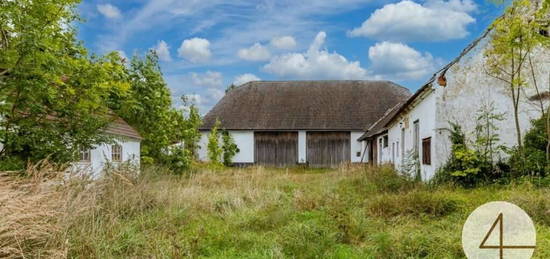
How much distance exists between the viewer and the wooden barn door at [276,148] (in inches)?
1139

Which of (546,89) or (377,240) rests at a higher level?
(546,89)

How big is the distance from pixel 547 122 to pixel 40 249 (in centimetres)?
1102

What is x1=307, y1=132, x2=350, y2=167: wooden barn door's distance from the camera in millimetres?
28766

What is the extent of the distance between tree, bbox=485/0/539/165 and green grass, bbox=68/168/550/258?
2.83 m

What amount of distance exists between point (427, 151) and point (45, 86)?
10377mm

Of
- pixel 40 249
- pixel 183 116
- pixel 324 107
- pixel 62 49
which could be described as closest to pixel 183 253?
pixel 40 249

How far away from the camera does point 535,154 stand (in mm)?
10711

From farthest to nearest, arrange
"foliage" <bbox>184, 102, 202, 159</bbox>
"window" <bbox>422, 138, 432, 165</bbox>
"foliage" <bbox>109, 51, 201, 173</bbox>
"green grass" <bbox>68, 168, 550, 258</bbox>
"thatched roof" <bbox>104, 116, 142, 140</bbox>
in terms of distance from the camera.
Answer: "foliage" <bbox>184, 102, 202, 159</bbox> → "foliage" <bbox>109, 51, 201, 173</bbox> → "thatched roof" <bbox>104, 116, 142, 140</bbox> → "window" <bbox>422, 138, 432, 165</bbox> → "green grass" <bbox>68, 168, 550, 258</bbox>

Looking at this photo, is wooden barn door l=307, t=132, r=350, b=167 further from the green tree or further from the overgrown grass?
the overgrown grass

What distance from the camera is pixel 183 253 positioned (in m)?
5.93

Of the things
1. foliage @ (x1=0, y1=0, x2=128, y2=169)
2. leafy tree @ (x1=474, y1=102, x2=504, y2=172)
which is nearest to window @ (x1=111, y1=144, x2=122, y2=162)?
foliage @ (x1=0, y1=0, x2=128, y2=169)

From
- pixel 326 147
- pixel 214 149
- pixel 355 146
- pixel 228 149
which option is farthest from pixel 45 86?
pixel 355 146

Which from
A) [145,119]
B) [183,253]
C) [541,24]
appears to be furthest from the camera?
[145,119]

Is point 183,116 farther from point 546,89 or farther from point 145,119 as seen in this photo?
point 546,89
